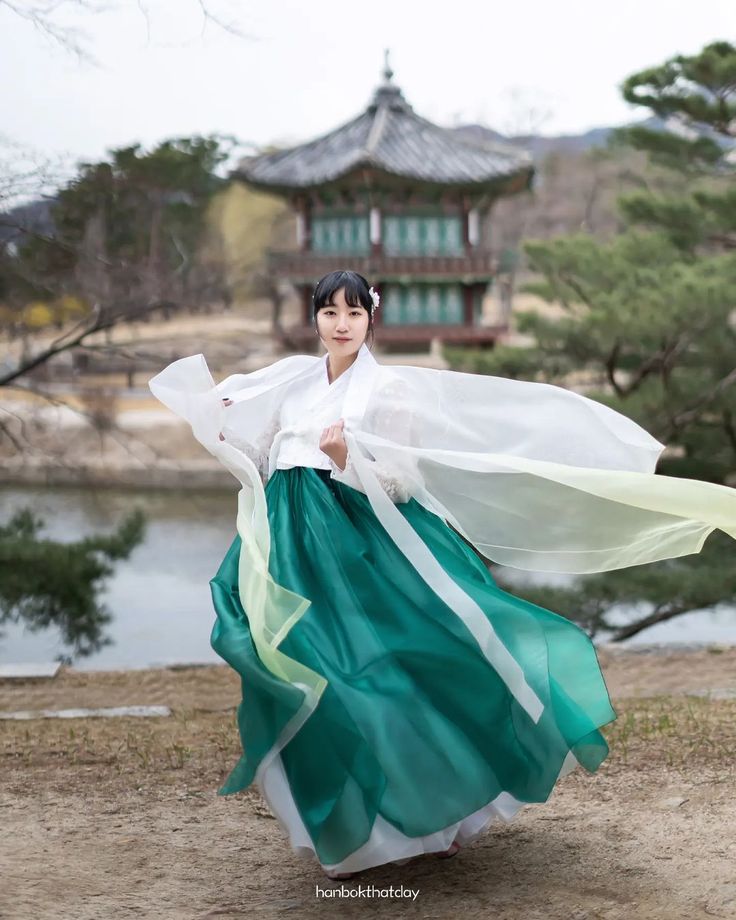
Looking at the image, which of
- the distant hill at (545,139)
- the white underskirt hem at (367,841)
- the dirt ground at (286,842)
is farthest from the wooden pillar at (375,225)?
the white underskirt hem at (367,841)

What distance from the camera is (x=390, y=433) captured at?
2.73 m

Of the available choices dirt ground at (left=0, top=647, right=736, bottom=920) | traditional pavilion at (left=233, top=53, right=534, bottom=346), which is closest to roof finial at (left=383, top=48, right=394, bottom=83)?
traditional pavilion at (left=233, top=53, right=534, bottom=346)

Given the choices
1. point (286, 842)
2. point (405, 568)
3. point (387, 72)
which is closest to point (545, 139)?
point (387, 72)

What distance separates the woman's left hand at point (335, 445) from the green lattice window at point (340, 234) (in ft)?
55.9

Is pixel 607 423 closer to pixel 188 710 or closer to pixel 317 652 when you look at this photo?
pixel 317 652

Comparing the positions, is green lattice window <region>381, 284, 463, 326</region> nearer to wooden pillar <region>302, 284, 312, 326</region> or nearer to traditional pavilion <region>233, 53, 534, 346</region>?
traditional pavilion <region>233, 53, 534, 346</region>

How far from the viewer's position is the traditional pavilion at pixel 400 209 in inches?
742

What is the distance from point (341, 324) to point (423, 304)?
17565mm

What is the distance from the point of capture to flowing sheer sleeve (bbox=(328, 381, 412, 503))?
2.67 m

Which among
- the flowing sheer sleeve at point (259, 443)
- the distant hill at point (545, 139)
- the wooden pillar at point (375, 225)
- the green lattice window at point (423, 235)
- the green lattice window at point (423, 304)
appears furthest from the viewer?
the distant hill at point (545, 139)

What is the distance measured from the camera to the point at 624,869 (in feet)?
9.07

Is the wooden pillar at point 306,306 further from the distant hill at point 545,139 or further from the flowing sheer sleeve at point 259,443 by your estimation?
the flowing sheer sleeve at point 259,443

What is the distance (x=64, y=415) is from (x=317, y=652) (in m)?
18.9

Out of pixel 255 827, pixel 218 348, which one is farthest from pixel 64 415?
pixel 255 827
